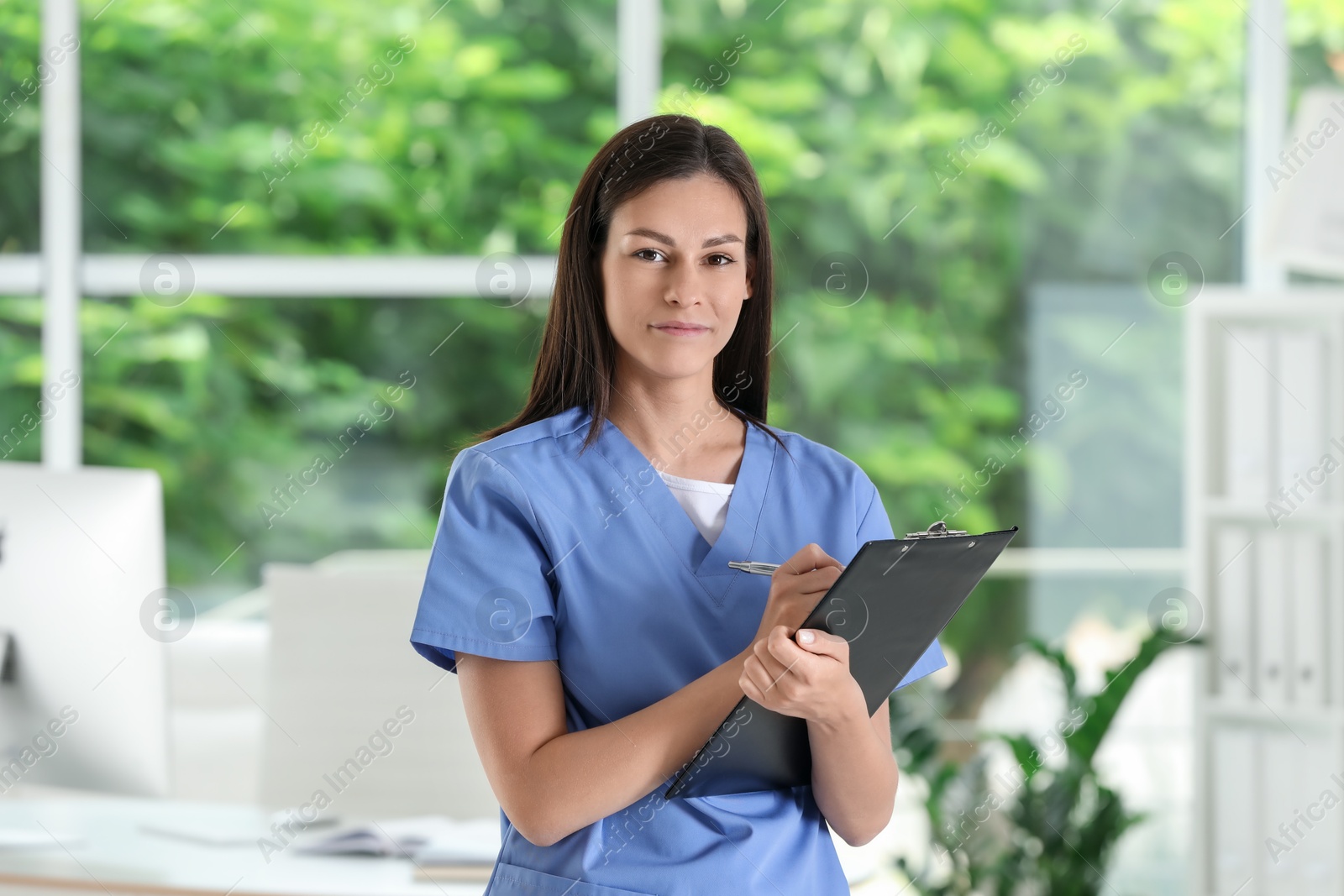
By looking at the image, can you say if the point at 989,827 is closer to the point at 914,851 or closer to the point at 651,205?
the point at 914,851

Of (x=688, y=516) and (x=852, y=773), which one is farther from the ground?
(x=688, y=516)

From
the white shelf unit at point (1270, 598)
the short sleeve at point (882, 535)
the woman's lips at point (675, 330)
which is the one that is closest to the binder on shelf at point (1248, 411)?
the white shelf unit at point (1270, 598)

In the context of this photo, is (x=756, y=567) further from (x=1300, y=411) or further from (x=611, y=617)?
(x=1300, y=411)

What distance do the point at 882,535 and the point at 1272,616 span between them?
5.60 feet

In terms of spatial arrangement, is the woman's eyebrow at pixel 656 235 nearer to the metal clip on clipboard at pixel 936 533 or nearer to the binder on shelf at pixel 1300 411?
the metal clip on clipboard at pixel 936 533

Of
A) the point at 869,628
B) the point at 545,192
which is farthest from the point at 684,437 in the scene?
the point at 545,192

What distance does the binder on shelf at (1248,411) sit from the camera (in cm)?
239

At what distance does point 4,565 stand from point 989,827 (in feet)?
6.63

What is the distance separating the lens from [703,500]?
41.1 inches

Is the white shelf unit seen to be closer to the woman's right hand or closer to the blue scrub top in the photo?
the blue scrub top

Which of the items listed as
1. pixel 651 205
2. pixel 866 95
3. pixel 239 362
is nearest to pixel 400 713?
pixel 651 205

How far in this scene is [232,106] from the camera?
10.5ft

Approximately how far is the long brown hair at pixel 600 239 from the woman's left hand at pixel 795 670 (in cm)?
28

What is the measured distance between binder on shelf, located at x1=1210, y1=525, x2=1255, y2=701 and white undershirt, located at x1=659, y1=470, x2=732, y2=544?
180 centimetres
